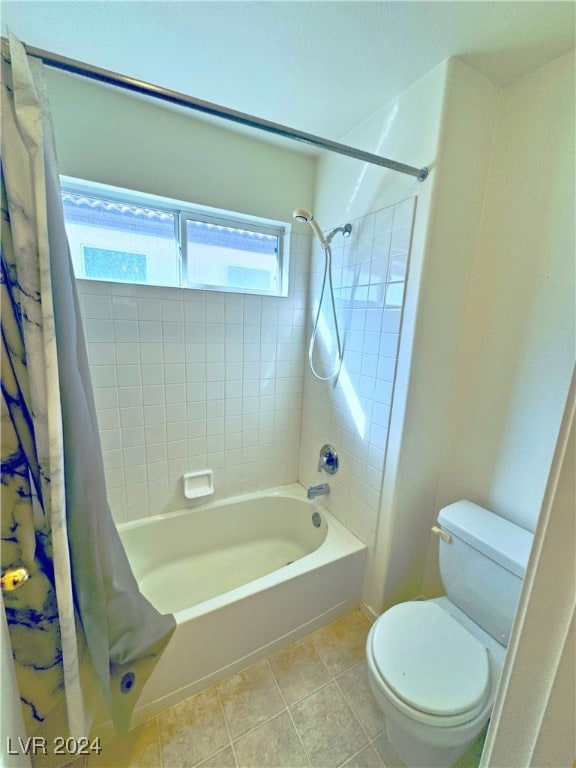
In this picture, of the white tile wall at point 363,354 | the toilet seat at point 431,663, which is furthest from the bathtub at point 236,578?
the toilet seat at point 431,663

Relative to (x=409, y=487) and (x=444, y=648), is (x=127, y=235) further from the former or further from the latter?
(x=444, y=648)

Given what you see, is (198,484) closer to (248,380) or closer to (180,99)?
(248,380)

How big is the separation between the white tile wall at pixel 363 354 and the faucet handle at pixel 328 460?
4 cm

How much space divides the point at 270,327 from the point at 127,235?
2.86 ft

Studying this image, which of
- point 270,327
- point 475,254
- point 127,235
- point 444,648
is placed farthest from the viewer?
point 270,327

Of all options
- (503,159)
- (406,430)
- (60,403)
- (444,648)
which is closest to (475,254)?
(503,159)

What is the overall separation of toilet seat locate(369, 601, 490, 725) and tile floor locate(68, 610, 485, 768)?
0.41 meters

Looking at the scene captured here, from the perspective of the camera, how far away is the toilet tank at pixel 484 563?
1.06m

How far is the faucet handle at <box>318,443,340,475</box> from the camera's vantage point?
175cm

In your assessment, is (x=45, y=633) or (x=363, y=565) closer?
(x=45, y=633)

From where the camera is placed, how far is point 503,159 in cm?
120

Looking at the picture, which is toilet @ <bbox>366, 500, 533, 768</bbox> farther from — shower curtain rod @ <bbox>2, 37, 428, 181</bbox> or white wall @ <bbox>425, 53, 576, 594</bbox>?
shower curtain rod @ <bbox>2, 37, 428, 181</bbox>

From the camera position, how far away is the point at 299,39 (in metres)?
1.04

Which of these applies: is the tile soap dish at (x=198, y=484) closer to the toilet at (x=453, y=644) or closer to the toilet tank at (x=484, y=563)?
the toilet at (x=453, y=644)
